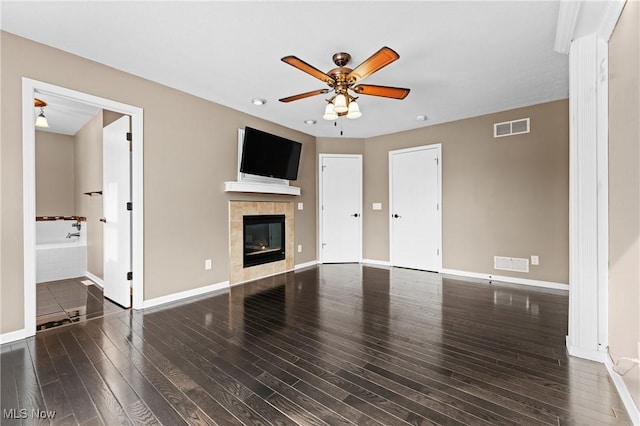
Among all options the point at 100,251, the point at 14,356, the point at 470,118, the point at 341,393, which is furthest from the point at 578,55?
the point at 100,251

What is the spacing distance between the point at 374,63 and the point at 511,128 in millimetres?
2973

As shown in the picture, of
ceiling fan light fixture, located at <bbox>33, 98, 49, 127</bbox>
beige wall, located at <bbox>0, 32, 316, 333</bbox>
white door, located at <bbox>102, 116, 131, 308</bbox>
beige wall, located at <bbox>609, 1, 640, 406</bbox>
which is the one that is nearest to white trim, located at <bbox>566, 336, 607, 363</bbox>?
beige wall, located at <bbox>609, 1, 640, 406</bbox>

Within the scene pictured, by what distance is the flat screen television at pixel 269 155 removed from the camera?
13.4ft

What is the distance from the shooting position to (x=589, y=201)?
206 cm

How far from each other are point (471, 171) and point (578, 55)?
2.48 m

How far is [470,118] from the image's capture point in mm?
4500

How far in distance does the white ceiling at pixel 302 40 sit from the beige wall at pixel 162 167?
0.55 ft

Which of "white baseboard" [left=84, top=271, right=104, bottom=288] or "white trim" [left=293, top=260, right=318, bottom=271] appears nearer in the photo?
"white baseboard" [left=84, top=271, right=104, bottom=288]

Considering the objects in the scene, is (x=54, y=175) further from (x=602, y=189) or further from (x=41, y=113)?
(x=602, y=189)

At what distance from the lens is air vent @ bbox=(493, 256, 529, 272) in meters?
4.06

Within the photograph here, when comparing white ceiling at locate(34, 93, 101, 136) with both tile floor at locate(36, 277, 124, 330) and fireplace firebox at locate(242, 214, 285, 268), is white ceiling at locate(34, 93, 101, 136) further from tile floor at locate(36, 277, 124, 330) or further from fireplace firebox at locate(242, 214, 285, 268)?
fireplace firebox at locate(242, 214, 285, 268)

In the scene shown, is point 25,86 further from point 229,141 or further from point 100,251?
point 100,251

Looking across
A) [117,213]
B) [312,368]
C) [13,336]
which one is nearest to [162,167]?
[117,213]

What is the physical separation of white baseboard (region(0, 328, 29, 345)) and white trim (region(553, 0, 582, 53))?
4.65 m
